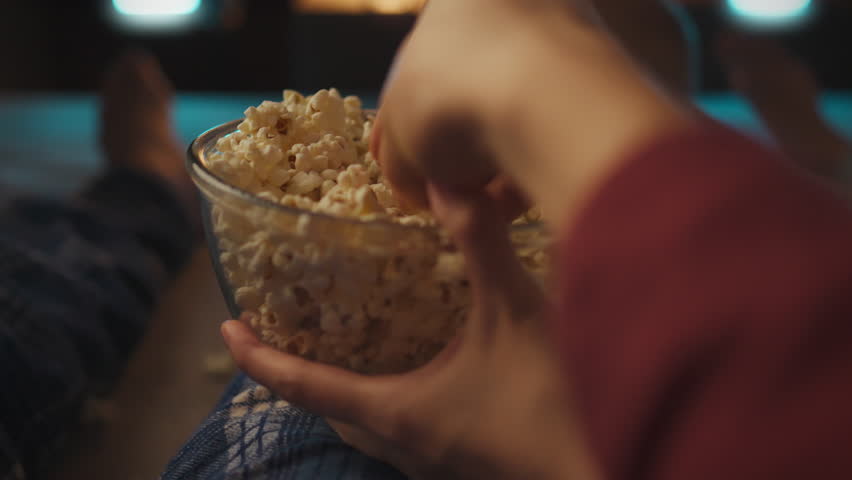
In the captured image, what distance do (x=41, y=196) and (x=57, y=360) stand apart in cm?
41

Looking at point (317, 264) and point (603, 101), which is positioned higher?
point (603, 101)

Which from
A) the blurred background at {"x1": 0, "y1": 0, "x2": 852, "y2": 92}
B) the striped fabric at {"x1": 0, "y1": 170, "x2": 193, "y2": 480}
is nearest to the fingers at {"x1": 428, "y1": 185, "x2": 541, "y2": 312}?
the striped fabric at {"x1": 0, "y1": 170, "x2": 193, "y2": 480}

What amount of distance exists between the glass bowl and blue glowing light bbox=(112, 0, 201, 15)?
9.33 feet

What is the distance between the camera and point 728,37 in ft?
5.81

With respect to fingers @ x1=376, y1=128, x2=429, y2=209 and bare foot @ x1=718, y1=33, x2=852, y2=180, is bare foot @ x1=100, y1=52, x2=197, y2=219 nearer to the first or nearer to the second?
fingers @ x1=376, y1=128, x2=429, y2=209

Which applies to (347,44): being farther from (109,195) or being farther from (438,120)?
(438,120)

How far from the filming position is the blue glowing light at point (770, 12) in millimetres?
2881

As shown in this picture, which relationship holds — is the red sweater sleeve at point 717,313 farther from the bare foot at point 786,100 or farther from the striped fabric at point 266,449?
the bare foot at point 786,100

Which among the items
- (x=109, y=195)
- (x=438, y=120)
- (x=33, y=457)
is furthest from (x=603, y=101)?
(x=109, y=195)

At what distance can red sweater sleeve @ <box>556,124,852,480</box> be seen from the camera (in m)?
0.21

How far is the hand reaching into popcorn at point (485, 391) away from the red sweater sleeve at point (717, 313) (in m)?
0.09

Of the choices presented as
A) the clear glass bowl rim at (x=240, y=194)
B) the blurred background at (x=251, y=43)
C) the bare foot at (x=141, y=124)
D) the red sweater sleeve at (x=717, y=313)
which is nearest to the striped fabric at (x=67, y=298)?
the bare foot at (x=141, y=124)

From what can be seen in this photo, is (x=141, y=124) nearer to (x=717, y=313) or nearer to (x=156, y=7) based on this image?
(x=717, y=313)

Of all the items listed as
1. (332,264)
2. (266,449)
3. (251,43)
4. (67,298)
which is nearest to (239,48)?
(251,43)
